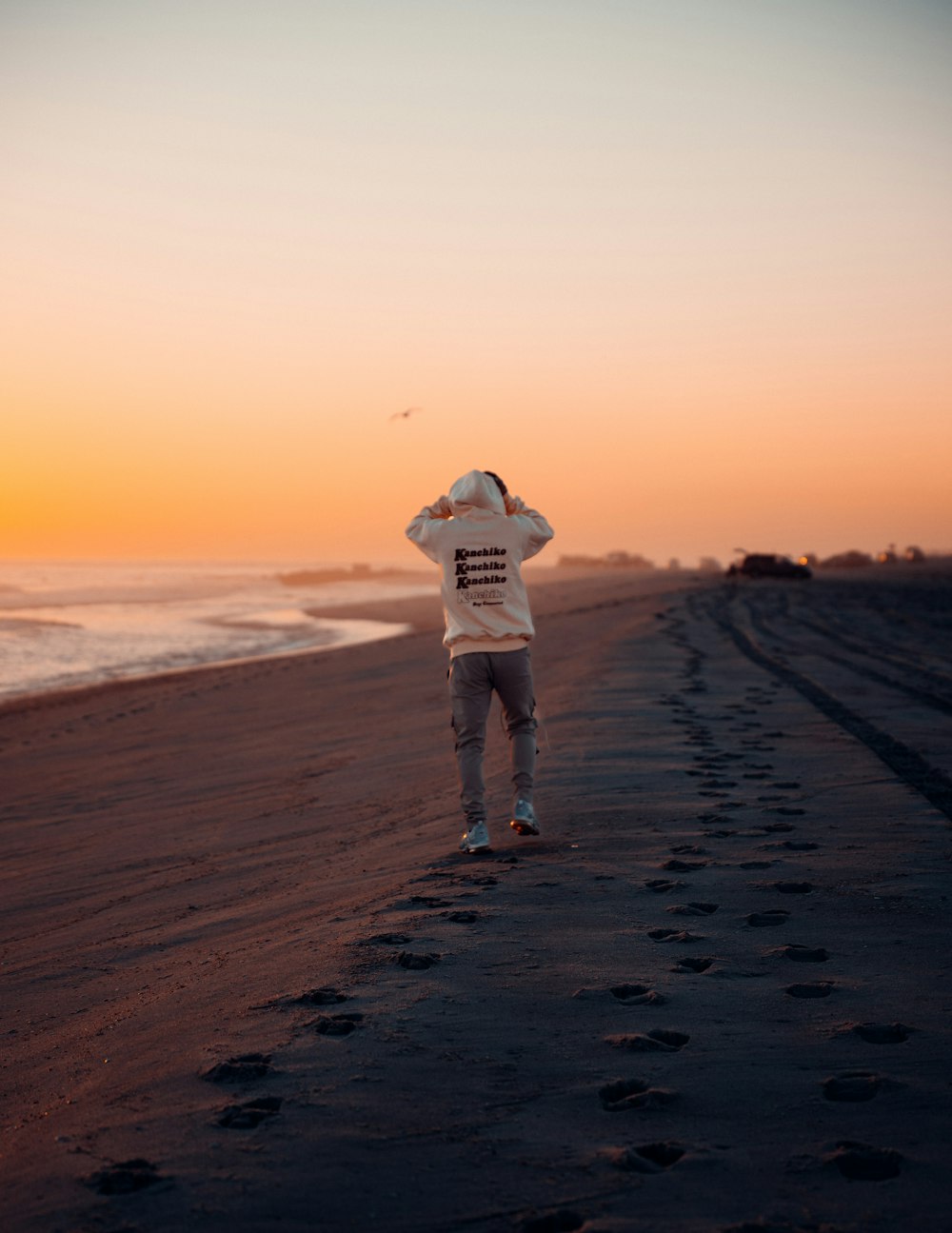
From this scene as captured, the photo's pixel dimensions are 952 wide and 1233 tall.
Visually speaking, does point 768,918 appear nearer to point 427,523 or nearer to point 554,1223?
point 554,1223

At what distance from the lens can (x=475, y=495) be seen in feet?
18.9

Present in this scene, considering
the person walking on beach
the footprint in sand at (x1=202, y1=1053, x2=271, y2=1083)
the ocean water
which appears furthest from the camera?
the ocean water

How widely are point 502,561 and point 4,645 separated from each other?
2115 cm

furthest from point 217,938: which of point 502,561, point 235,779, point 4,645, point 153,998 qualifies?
point 4,645

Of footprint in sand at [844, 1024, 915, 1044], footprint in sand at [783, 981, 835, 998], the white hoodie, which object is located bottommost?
footprint in sand at [844, 1024, 915, 1044]

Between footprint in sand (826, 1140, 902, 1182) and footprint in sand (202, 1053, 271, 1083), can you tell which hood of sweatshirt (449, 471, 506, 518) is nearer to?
footprint in sand (202, 1053, 271, 1083)

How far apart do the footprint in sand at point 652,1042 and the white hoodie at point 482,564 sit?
2.80 m

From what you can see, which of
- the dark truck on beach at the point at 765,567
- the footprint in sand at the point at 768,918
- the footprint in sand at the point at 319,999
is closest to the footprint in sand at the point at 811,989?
the footprint in sand at the point at 768,918

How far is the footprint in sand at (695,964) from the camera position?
3777 millimetres

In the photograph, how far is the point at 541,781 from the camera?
286 inches

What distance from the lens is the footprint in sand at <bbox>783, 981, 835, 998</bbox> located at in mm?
3539

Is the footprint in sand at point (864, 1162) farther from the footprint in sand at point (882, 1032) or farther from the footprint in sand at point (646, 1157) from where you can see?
the footprint in sand at point (882, 1032)

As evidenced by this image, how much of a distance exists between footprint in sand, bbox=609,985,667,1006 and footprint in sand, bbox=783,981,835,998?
0.45 meters

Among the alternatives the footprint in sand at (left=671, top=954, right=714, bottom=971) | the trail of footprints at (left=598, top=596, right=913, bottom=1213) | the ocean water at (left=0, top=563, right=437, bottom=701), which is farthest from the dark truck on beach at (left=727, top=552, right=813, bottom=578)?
the footprint in sand at (left=671, top=954, right=714, bottom=971)
